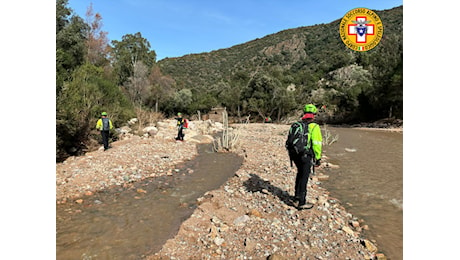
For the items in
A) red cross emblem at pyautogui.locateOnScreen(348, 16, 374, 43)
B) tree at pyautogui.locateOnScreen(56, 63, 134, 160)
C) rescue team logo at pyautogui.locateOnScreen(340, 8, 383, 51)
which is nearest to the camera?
rescue team logo at pyautogui.locateOnScreen(340, 8, 383, 51)

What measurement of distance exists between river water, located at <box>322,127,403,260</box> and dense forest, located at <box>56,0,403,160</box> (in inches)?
371

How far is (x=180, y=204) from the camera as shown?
18.9 feet

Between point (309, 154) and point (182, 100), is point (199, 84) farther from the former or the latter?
point (309, 154)

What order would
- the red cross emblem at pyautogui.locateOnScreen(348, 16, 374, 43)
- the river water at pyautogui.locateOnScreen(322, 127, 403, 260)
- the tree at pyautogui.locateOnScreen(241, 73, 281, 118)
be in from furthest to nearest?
the tree at pyautogui.locateOnScreen(241, 73, 281, 118) → the red cross emblem at pyautogui.locateOnScreen(348, 16, 374, 43) → the river water at pyautogui.locateOnScreen(322, 127, 403, 260)

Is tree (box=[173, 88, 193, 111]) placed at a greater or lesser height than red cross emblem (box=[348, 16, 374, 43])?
greater

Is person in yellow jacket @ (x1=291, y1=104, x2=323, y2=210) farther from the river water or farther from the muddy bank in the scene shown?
the river water

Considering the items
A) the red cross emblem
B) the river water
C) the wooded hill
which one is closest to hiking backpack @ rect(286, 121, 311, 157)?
the river water

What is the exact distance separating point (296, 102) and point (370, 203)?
30.7 metres

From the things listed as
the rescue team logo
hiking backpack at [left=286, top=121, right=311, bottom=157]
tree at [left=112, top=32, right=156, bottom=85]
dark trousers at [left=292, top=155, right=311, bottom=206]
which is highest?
tree at [left=112, top=32, right=156, bottom=85]

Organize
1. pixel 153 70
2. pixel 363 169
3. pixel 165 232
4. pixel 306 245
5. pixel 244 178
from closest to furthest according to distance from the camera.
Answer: pixel 306 245
pixel 165 232
pixel 244 178
pixel 363 169
pixel 153 70

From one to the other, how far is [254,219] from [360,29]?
5498 mm

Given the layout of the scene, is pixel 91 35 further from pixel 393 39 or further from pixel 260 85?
pixel 393 39

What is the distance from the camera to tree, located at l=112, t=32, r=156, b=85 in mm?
36281

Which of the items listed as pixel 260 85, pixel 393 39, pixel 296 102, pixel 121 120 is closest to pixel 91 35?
pixel 121 120
